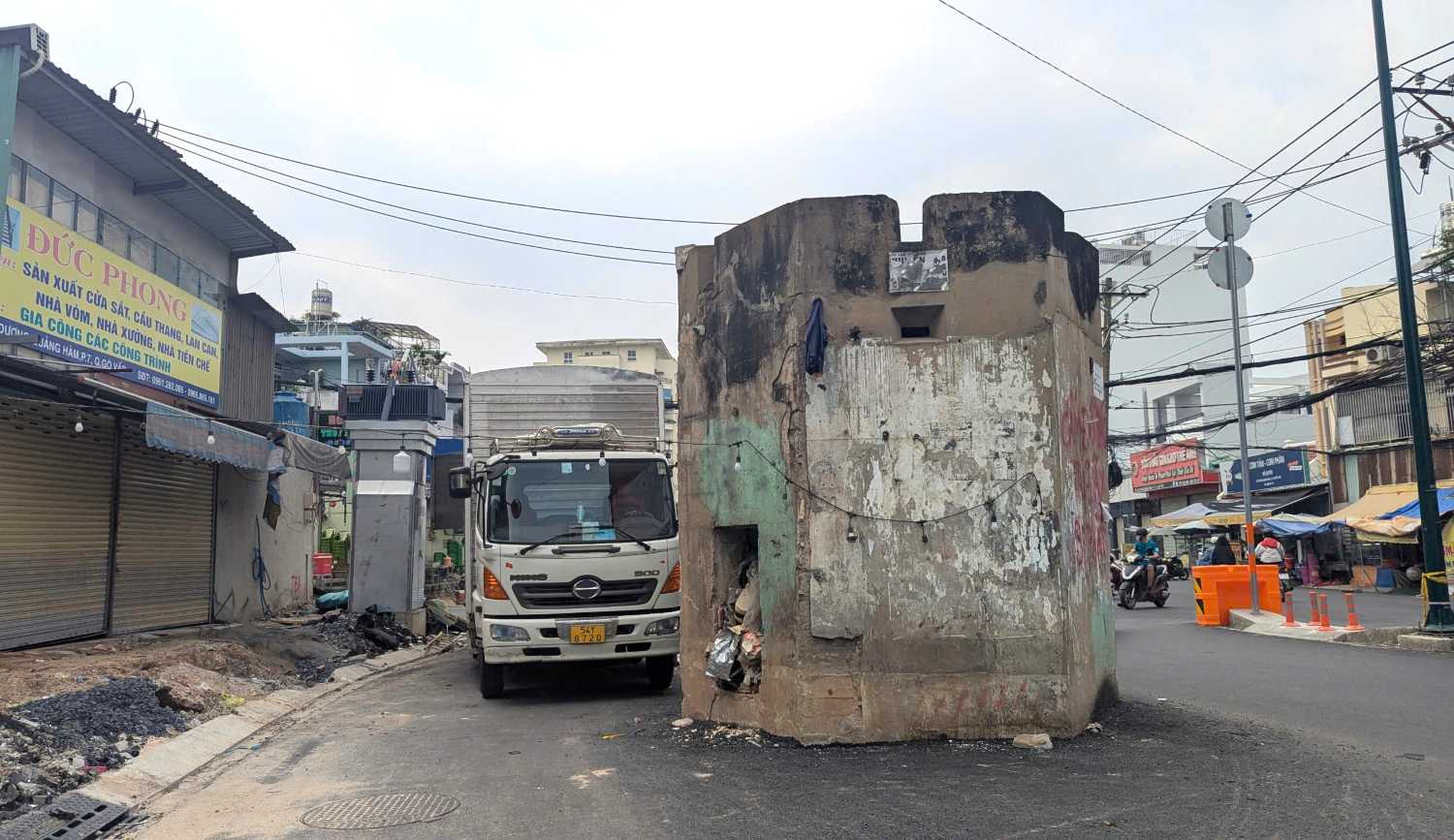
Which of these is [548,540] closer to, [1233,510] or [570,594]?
[570,594]

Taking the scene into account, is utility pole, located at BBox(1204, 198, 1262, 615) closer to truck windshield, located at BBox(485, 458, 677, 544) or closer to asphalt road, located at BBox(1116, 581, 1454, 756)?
asphalt road, located at BBox(1116, 581, 1454, 756)

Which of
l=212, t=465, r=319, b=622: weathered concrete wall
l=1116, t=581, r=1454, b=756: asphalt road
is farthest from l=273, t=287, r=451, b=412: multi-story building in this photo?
l=1116, t=581, r=1454, b=756: asphalt road

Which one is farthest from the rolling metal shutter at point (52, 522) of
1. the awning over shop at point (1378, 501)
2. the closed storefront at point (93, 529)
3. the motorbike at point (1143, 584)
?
the awning over shop at point (1378, 501)

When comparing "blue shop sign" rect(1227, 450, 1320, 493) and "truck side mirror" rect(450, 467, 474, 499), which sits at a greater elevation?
"blue shop sign" rect(1227, 450, 1320, 493)

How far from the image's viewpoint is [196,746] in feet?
26.0

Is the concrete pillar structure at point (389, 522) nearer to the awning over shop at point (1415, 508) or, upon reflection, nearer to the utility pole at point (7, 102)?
the utility pole at point (7, 102)

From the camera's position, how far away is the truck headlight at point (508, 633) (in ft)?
32.5

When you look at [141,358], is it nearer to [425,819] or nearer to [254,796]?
[254,796]

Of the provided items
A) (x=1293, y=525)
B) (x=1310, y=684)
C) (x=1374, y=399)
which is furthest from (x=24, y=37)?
(x=1374, y=399)

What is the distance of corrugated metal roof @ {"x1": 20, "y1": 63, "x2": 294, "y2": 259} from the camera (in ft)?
37.9

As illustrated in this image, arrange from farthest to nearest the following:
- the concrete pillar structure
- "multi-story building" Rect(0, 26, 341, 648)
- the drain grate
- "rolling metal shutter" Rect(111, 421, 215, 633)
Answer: the concrete pillar structure, "rolling metal shutter" Rect(111, 421, 215, 633), "multi-story building" Rect(0, 26, 341, 648), the drain grate

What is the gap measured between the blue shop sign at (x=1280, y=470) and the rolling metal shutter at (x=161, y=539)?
28.7 meters

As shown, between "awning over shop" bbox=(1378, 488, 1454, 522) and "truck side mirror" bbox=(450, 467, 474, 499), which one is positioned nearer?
"truck side mirror" bbox=(450, 467, 474, 499)

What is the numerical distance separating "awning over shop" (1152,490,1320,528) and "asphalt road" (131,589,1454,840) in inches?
940
